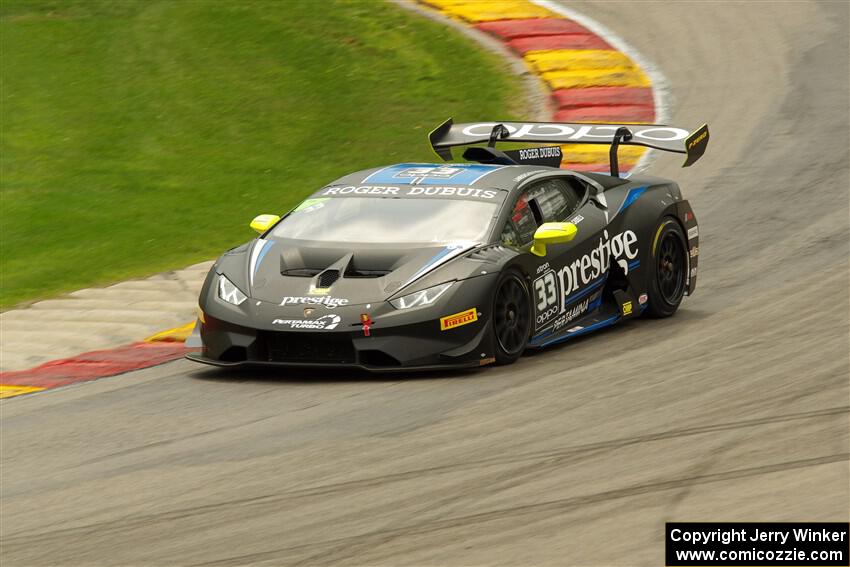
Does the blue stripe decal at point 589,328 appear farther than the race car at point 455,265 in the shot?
Yes

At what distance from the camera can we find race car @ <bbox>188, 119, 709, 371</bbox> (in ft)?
28.8

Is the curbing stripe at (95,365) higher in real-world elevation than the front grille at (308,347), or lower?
lower

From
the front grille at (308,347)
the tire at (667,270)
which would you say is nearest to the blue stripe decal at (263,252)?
the front grille at (308,347)

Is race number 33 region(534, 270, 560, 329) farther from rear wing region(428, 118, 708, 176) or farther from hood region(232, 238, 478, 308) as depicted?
rear wing region(428, 118, 708, 176)

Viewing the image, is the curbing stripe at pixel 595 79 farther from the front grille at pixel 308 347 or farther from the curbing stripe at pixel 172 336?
the front grille at pixel 308 347

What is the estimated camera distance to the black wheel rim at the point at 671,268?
10.8 m

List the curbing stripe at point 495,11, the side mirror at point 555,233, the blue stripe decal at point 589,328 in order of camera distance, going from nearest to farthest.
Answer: the side mirror at point 555,233, the blue stripe decal at point 589,328, the curbing stripe at point 495,11

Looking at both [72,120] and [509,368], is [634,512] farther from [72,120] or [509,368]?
[72,120]

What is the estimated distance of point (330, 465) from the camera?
22.7 ft

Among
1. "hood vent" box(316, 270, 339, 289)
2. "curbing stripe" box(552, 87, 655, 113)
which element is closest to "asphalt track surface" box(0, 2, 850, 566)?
"hood vent" box(316, 270, 339, 289)

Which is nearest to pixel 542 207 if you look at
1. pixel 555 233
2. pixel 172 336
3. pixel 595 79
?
pixel 555 233

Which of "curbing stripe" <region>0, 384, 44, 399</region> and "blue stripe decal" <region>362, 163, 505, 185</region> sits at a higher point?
"blue stripe decal" <region>362, 163, 505, 185</region>

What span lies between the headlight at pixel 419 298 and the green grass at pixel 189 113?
4.84m

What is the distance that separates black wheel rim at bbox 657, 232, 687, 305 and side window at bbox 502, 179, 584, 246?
86cm
